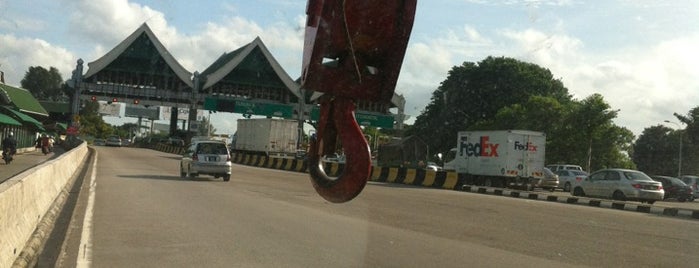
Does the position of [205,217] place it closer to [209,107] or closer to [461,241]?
[461,241]

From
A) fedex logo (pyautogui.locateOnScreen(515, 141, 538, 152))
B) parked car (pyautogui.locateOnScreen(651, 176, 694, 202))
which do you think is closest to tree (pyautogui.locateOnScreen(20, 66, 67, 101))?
fedex logo (pyautogui.locateOnScreen(515, 141, 538, 152))

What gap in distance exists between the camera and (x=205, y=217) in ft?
37.5

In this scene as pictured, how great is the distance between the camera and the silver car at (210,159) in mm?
22047

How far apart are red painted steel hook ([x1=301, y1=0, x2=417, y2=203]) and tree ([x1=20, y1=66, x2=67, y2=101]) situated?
99.1 m

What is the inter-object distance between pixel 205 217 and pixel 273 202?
11.5 ft

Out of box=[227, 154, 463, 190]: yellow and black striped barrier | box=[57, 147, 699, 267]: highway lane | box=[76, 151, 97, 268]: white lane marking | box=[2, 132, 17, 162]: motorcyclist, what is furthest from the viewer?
box=[2, 132, 17, 162]: motorcyclist

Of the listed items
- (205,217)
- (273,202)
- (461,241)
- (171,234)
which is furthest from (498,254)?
(273,202)

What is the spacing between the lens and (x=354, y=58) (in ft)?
11.1

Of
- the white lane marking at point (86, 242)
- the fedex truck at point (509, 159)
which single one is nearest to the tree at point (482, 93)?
the fedex truck at point (509, 159)

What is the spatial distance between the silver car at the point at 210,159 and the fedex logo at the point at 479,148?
11709 mm

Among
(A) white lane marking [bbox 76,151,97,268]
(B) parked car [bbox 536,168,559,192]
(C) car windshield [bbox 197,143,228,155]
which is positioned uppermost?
(C) car windshield [bbox 197,143,228,155]

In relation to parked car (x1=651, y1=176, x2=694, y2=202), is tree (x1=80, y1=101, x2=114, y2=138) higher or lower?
higher

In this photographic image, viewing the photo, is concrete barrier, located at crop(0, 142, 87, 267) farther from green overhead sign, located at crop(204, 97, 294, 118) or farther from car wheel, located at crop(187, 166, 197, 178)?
green overhead sign, located at crop(204, 97, 294, 118)

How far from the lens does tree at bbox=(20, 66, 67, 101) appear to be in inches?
3757
